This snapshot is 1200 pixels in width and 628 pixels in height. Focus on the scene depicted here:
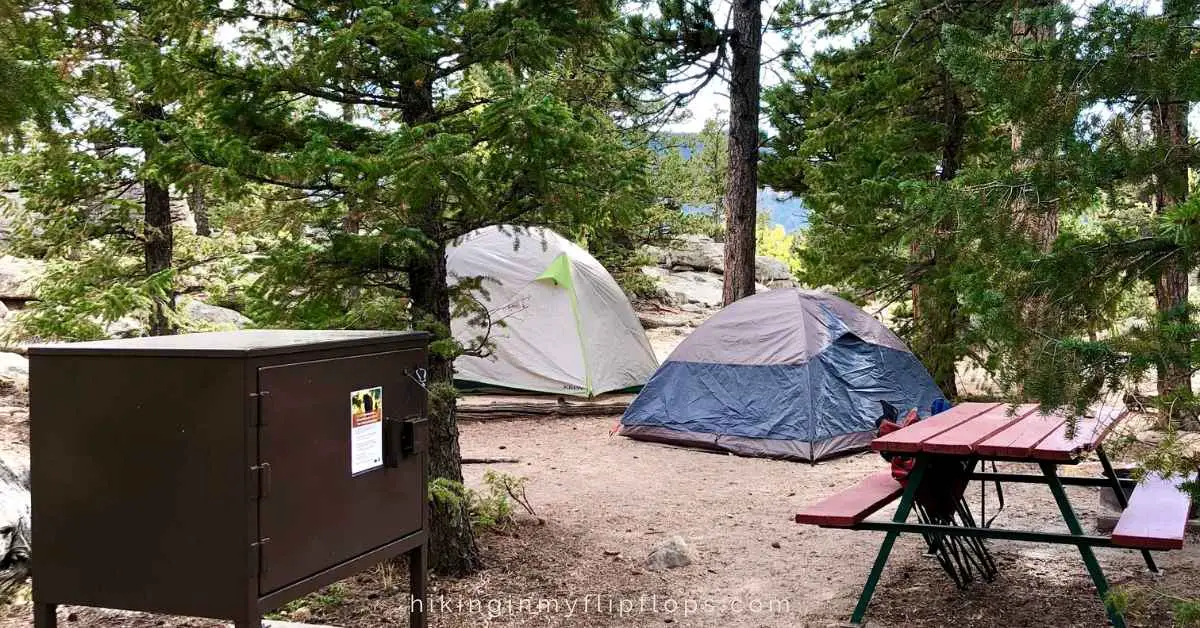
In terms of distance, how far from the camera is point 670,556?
5688 mm

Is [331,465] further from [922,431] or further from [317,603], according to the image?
[922,431]

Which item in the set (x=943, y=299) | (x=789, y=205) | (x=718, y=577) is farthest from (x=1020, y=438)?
(x=789, y=205)

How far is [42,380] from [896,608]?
3.94 m

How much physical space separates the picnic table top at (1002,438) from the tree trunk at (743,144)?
6.78 meters

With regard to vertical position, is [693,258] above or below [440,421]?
above

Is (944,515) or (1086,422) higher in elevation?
(1086,422)

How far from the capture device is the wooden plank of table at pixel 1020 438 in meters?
4.21

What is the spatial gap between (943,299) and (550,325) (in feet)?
16.0

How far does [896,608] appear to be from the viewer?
4789 mm

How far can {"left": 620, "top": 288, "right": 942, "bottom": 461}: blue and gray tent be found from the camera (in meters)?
9.49

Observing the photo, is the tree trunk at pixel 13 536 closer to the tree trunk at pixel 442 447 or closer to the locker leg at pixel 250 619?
the tree trunk at pixel 442 447

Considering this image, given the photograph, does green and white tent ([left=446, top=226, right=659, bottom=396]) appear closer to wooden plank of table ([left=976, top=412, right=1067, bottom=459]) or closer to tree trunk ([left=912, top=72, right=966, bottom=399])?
tree trunk ([left=912, top=72, right=966, bottom=399])

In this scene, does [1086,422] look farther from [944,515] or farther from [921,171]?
[921,171]

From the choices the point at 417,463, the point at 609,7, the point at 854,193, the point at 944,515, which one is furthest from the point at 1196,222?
the point at 854,193
